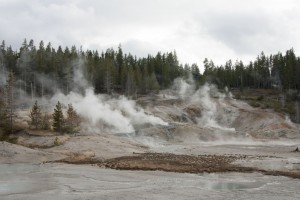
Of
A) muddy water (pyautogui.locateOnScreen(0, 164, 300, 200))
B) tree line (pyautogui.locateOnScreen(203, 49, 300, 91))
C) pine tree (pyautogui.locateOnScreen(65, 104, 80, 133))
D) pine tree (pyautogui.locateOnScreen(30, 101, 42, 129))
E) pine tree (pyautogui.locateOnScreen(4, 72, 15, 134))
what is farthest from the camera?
tree line (pyautogui.locateOnScreen(203, 49, 300, 91))

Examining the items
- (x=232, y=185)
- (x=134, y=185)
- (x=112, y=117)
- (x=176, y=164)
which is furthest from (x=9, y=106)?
(x=232, y=185)

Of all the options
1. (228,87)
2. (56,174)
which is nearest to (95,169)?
(56,174)

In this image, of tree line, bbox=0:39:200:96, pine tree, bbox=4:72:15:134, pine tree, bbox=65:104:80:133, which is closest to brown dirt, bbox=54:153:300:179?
pine tree, bbox=65:104:80:133

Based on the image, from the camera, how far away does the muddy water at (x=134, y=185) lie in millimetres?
28391

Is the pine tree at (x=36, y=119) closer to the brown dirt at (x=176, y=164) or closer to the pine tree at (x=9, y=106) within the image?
the pine tree at (x=9, y=106)

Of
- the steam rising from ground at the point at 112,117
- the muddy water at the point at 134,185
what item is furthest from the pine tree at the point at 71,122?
the muddy water at the point at 134,185

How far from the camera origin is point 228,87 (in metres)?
161

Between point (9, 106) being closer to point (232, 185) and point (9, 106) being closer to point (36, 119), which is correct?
point (36, 119)

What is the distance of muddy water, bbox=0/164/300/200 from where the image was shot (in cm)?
2839

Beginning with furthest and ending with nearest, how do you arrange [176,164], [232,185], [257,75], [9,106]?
[257,75], [9,106], [176,164], [232,185]

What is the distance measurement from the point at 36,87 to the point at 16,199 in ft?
352

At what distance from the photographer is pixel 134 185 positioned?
1297 inches

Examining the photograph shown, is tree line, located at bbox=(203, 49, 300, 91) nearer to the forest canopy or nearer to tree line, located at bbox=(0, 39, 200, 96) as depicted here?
the forest canopy

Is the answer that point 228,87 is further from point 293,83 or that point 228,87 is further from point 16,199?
point 16,199
